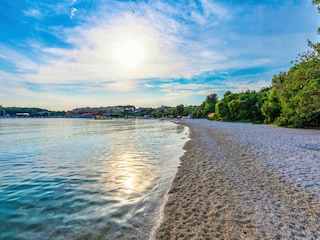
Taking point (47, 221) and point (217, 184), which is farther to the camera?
→ point (217, 184)

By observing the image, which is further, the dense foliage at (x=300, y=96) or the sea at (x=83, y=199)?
the dense foliage at (x=300, y=96)

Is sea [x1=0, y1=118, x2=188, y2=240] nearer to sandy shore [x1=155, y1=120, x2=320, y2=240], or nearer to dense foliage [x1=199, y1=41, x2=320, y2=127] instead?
sandy shore [x1=155, y1=120, x2=320, y2=240]

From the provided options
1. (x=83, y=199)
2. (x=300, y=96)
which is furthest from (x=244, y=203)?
(x=300, y=96)

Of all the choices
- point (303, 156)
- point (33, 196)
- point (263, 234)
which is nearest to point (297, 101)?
point (303, 156)

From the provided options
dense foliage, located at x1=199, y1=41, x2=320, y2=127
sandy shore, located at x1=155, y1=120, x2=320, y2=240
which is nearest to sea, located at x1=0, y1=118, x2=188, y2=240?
sandy shore, located at x1=155, y1=120, x2=320, y2=240

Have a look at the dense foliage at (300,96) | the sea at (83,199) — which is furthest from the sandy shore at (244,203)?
the dense foliage at (300,96)

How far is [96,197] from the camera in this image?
746cm

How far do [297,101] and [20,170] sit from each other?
3816 cm

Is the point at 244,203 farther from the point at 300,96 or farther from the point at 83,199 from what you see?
the point at 300,96

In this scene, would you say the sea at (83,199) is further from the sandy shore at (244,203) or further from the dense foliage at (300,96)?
the dense foliage at (300,96)

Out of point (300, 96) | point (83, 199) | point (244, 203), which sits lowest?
point (83, 199)

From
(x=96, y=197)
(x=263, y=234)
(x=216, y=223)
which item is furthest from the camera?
(x=96, y=197)

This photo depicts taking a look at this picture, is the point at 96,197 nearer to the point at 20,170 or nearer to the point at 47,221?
the point at 47,221

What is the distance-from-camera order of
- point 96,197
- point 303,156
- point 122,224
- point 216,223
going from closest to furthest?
point 216,223, point 122,224, point 96,197, point 303,156
